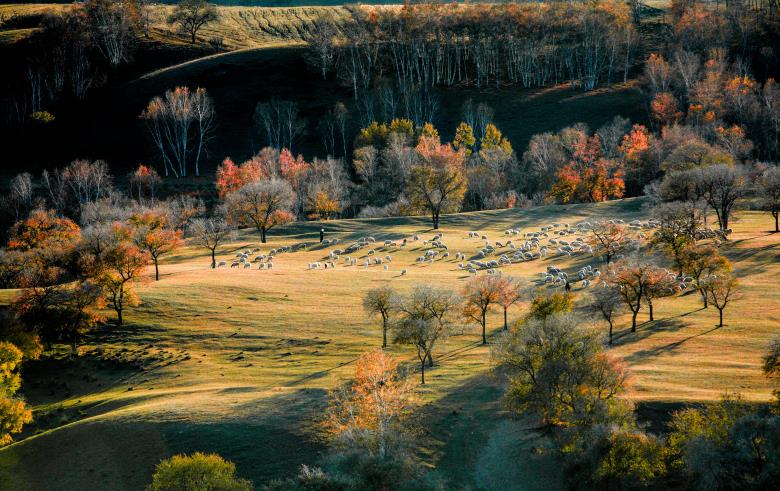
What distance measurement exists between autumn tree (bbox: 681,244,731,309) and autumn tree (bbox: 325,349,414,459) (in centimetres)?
3548

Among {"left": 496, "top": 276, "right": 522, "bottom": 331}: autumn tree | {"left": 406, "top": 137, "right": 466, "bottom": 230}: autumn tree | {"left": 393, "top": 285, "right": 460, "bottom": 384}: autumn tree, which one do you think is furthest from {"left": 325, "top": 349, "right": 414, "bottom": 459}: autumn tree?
{"left": 406, "top": 137, "right": 466, "bottom": 230}: autumn tree

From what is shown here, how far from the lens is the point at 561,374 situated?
44.6 meters

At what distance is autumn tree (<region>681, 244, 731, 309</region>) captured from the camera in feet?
210

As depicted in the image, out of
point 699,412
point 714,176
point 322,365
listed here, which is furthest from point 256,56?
point 699,412

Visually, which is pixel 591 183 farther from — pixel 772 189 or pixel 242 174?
pixel 242 174

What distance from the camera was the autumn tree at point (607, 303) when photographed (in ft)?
191

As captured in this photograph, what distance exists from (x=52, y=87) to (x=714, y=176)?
178616mm

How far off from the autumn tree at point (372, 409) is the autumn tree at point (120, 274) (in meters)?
32.7

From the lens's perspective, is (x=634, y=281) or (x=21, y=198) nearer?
(x=634, y=281)

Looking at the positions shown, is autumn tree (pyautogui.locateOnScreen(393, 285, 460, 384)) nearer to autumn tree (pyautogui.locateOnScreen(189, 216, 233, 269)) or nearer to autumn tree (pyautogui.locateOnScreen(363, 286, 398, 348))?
autumn tree (pyautogui.locateOnScreen(363, 286, 398, 348))

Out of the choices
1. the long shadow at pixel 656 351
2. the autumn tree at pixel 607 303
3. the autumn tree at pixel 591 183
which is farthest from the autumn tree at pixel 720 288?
the autumn tree at pixel 591 183

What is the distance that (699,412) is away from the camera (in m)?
41.5

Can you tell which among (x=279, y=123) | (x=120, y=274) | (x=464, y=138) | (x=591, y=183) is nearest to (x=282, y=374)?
(x=120, y=274)

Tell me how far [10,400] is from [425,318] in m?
35.6
